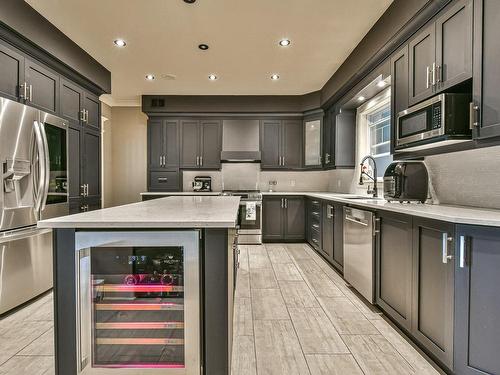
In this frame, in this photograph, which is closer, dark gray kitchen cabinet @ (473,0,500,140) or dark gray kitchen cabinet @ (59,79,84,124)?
dark gray kitchen cabinet @ (473,0,500,140)

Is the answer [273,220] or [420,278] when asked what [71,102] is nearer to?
[273,220]

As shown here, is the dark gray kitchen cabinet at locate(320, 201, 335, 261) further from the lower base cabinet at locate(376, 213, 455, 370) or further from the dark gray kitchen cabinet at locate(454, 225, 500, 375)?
the dark gray kitchen cabinet at locate(454, 225, 500, 375)

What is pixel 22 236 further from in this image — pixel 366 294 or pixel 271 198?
pixel 271 198

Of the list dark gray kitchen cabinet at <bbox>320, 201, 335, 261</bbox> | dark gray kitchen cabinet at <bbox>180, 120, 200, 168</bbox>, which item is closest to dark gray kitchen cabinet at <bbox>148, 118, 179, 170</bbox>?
dark gray kitchen cabinet at <bbox>180, 120, 200, 168</bbox>

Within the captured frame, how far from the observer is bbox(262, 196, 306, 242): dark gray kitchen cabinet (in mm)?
5297

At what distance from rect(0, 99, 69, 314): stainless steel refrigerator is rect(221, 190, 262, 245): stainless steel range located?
291 cm

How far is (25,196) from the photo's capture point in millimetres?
2529

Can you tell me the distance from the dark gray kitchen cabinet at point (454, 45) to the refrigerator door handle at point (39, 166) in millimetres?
3322

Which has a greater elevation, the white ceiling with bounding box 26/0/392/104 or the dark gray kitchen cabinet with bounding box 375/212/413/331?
the white ceiling with bounding box 26/0/392/104

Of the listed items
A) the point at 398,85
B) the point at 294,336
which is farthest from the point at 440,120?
the point at 294,336

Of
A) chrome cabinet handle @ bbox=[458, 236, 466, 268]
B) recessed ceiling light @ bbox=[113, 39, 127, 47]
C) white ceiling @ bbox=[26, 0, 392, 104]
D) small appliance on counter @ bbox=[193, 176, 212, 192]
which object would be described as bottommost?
chrome cabinet handle @ bbox=[458, 236, 466, 268]

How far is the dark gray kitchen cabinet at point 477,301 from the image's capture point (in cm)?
138

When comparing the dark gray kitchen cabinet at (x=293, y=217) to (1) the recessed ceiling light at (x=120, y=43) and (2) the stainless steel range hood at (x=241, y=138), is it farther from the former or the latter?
(1) the recessed ceiling light at (x=120, y=43)

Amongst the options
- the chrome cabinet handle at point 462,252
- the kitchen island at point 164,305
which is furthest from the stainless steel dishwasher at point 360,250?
the kitchen island at point 164,305
